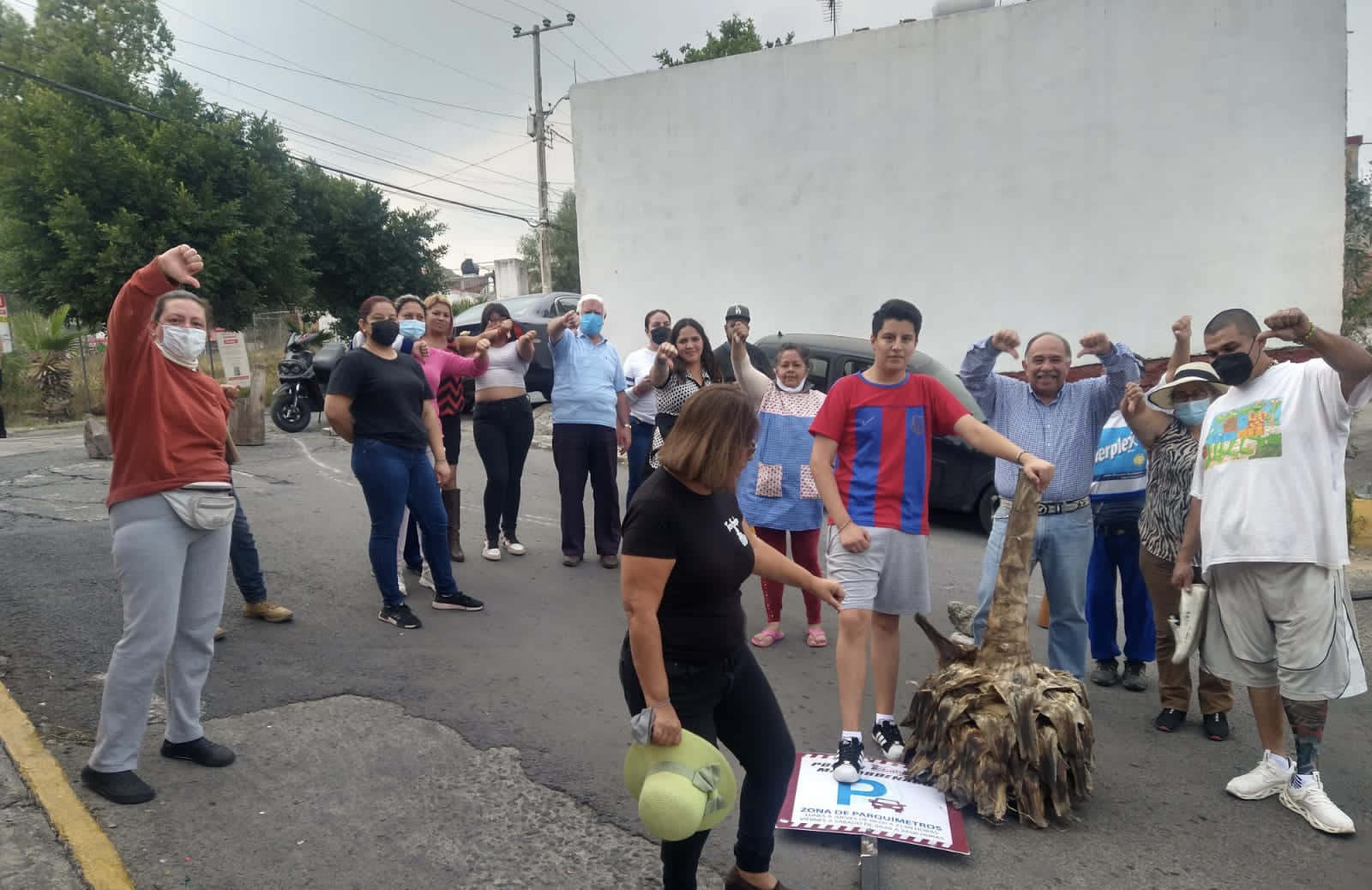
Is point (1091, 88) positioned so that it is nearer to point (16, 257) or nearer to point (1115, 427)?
point (1115, 427)

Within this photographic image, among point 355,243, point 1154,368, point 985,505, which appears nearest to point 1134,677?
point 985,505

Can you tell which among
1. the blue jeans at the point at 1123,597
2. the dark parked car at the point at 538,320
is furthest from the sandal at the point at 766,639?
the dark parked car at the point at 538,320

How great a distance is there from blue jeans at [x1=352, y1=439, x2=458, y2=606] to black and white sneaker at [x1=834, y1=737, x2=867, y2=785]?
2.99 m

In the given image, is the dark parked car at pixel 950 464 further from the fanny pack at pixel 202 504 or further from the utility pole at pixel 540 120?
the utility pole at pixel 540 120

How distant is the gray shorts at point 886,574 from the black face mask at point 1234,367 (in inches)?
53.7

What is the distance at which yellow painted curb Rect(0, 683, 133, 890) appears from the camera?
2982 mm

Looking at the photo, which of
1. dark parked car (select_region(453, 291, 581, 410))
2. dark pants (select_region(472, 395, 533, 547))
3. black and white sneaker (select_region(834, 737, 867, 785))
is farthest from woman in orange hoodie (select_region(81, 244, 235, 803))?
dark parked car (select_region(453, 291, 581, 410))

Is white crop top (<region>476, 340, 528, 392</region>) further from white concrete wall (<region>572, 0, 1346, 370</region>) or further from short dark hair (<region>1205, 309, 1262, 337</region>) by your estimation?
white concrete wall (<region>572, 0, 1346, 370</region>)

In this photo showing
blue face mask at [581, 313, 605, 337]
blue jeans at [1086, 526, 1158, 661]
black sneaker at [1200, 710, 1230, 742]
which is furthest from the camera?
blue face mask at [581, 313, 605, 337]

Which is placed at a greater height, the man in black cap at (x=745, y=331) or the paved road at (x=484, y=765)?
the man in black cap at (x=745, y=331)

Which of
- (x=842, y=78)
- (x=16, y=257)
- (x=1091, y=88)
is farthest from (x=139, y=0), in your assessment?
(x=1091, y=88)

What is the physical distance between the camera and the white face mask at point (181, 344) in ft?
12.0

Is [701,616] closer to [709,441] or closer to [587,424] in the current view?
[709,441]

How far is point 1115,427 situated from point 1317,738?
76.2 inches
